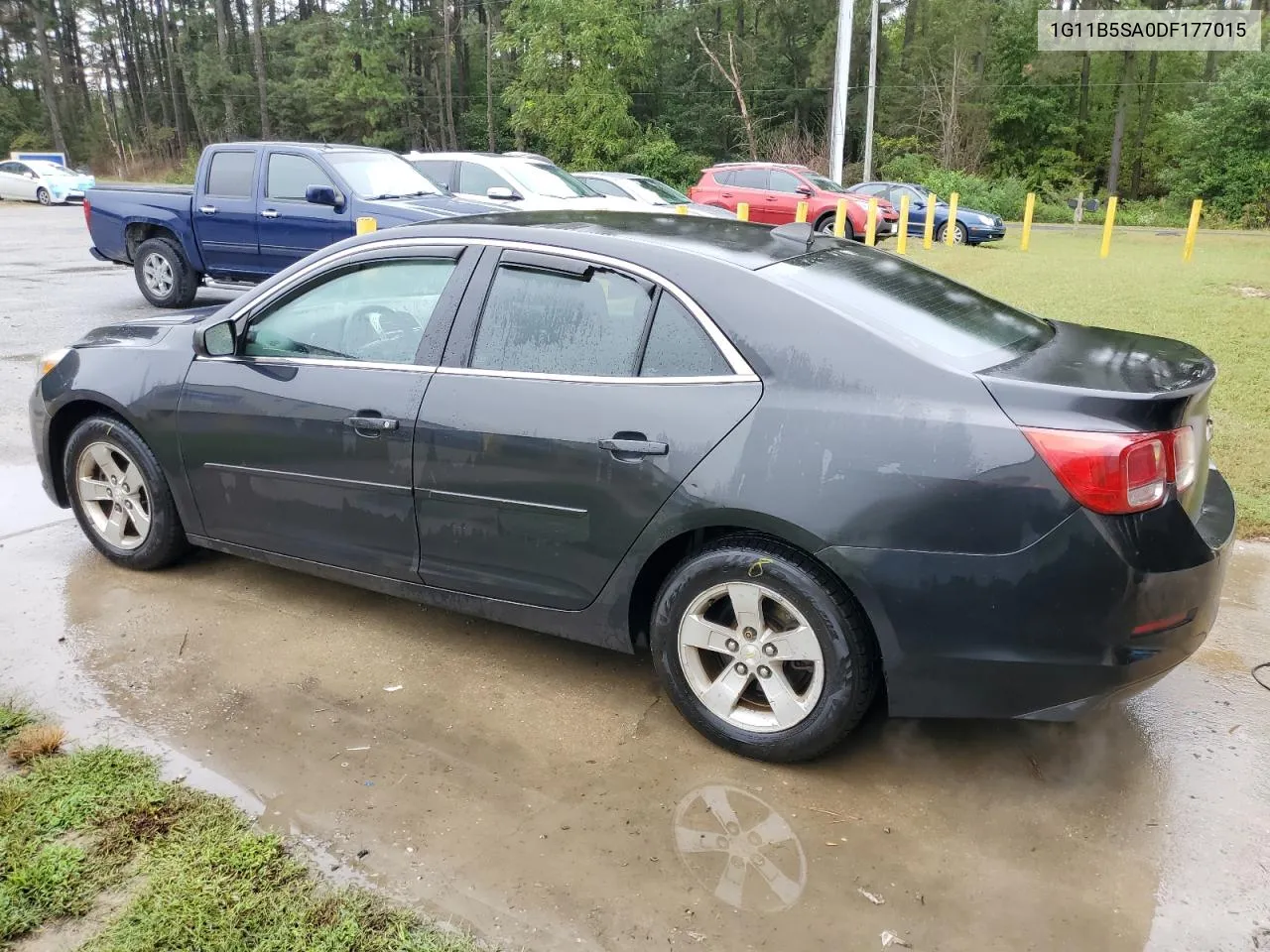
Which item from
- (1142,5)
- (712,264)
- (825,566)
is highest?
(1142,5)

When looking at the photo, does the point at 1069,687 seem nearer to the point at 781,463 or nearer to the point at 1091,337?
the point at 781,463

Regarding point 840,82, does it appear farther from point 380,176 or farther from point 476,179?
point 380,176

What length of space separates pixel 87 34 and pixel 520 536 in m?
78.9

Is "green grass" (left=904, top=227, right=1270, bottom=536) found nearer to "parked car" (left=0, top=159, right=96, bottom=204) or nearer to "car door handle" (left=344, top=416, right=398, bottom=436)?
"car door handle" (left=344, top=416, right=398, bottom=436)

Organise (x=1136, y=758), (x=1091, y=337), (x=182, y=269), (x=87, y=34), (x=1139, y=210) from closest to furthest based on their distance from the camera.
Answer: (x=1136, y=758) → (x=1091, y=337) → (x=182, y=269) → (x=1139, y=210) → (x=87, y=34)

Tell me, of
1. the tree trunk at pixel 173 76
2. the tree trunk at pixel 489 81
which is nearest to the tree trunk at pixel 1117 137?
the tree trunk at pixel 489 81

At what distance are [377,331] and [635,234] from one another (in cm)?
106

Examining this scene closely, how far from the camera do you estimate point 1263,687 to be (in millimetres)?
3572

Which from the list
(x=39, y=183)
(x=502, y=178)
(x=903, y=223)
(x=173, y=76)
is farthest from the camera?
(x=173, y=76)

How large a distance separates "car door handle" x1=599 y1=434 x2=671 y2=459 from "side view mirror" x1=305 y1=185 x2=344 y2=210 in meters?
7.89

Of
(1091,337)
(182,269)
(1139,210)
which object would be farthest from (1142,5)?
A: (1091,337)

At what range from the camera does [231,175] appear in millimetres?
10672

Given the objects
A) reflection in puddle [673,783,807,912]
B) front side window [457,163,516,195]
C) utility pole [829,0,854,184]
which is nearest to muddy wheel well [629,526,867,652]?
reflection in puddle [673,783,807,912]

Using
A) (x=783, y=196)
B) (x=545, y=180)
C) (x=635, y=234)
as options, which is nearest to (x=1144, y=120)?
(x=783, y=196)
